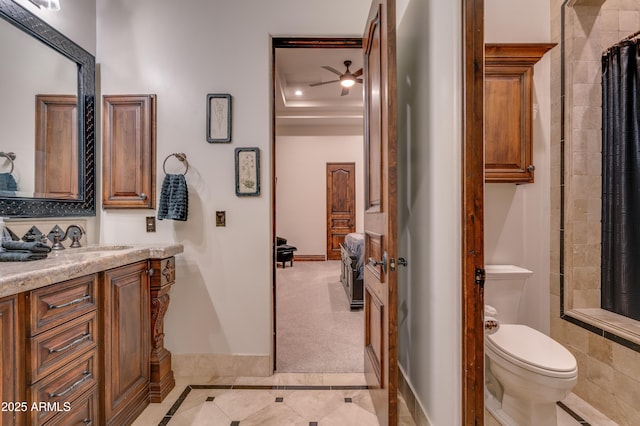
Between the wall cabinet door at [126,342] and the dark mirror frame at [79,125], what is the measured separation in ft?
2.11

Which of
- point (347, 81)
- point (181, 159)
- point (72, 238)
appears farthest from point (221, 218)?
point (347, 81)

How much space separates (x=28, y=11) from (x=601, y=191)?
372 cm

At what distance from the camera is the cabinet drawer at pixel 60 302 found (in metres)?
1.19

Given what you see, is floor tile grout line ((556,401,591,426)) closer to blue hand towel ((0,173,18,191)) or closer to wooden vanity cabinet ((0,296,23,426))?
wooden vanity cabinet ((0,296,23,426))

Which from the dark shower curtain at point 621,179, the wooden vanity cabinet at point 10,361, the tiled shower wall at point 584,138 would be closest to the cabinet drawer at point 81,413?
the wooden vanity cabinet at point 10,361

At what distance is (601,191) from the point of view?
82.1 inches

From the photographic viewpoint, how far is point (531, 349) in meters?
1.70

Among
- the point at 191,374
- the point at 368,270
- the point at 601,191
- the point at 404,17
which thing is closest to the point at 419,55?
the point at 404,17

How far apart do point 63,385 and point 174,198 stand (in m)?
1.18

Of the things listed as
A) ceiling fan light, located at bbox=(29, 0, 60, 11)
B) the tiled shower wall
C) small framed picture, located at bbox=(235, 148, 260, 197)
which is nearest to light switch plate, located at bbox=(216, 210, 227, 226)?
small framed picture, located at bbox=(235, 148, 260, 197)

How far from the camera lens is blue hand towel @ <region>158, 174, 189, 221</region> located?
2131 millimetres

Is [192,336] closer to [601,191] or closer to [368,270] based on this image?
[368,270]

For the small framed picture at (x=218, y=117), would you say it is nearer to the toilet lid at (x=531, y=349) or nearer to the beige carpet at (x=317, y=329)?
the beige carpet at (x=317, y=329)

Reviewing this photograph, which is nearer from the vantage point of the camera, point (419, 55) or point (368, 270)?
point (419, 55)
